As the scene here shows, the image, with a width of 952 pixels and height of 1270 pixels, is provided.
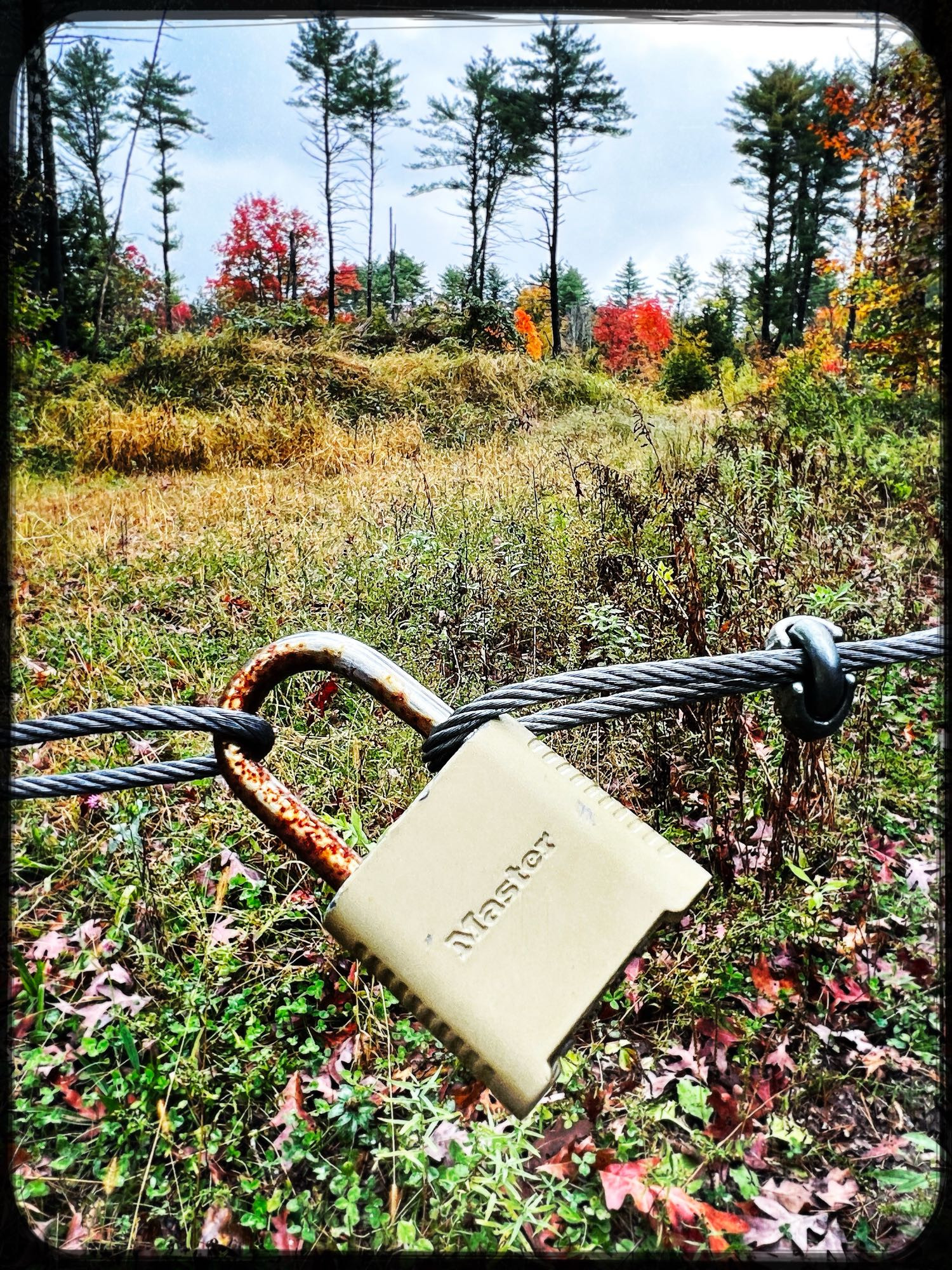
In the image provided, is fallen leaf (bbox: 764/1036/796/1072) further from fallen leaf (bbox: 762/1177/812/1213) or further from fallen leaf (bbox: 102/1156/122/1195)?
fallen leaf (bbox: 102/1156/122/1195)

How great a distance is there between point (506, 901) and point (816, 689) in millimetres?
387

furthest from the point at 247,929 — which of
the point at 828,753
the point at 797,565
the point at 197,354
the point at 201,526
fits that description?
the point at 197,354

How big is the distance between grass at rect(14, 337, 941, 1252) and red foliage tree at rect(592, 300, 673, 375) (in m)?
4.71

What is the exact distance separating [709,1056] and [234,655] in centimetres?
223

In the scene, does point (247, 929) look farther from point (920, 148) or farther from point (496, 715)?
point (920, 148)

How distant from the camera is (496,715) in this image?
60cm

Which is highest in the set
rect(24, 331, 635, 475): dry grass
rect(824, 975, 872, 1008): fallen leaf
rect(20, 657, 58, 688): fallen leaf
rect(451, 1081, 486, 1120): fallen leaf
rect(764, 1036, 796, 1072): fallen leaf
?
rect(24, 331, 635, 475): dry grass

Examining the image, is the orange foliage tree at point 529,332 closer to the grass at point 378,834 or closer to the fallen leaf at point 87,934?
the grass at point 378,834

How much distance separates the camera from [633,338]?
8398 millimetres

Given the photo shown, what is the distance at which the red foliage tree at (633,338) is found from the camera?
27.1 ft

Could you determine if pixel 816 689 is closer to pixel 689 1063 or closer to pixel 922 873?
pixel 689 1063

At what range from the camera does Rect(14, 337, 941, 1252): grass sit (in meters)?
1.54

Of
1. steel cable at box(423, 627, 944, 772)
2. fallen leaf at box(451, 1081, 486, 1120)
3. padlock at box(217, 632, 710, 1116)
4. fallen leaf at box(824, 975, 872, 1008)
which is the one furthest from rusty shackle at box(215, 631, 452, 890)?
fallen leaf at box(824, 975, 872, 1008)

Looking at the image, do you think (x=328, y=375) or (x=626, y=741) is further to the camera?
(x=328, y=375)
